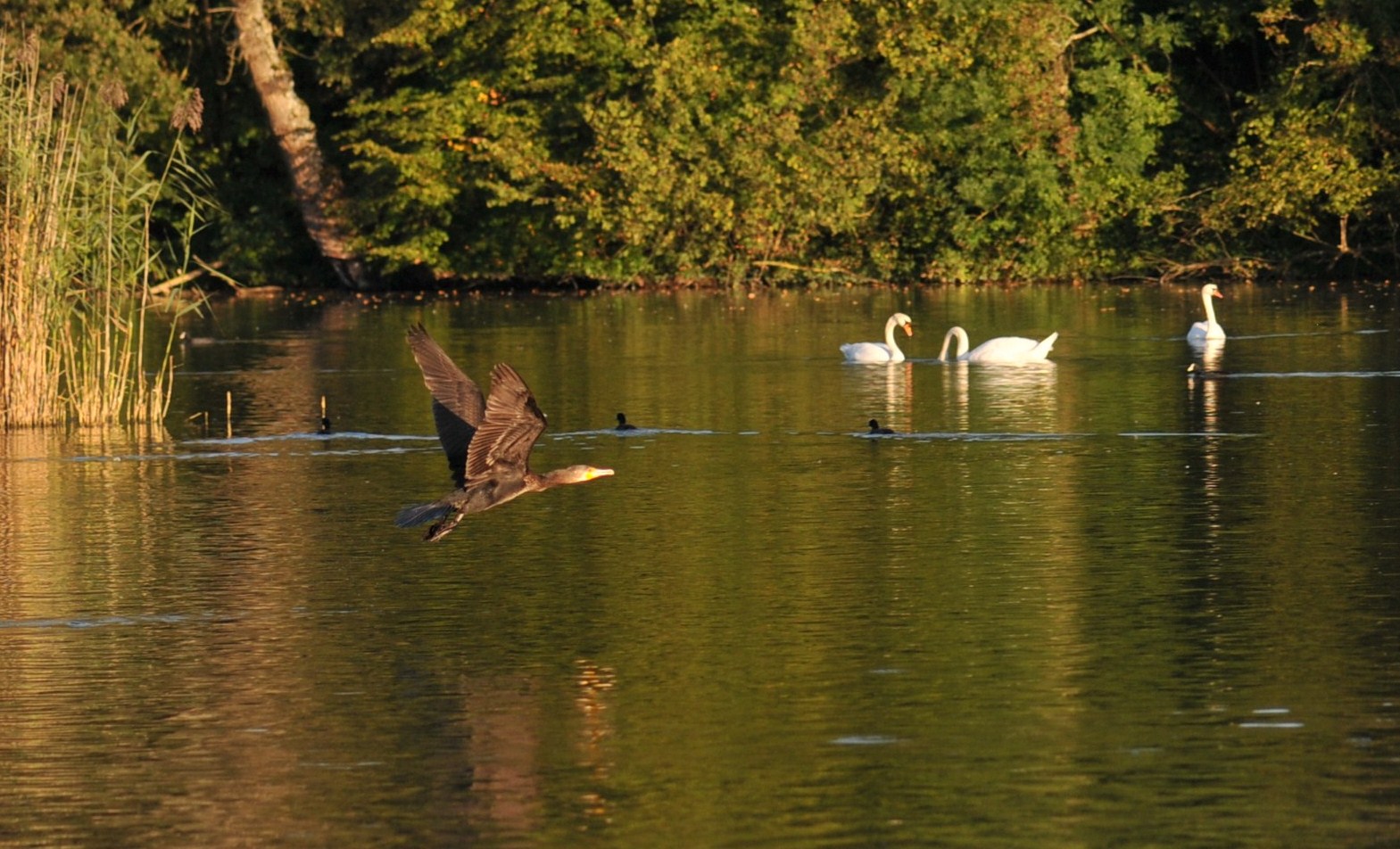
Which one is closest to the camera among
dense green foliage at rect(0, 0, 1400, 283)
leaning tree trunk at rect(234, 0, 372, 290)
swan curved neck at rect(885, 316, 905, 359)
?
swan curved neck at rect(885, 316, 905, 359)

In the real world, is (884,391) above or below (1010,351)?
below

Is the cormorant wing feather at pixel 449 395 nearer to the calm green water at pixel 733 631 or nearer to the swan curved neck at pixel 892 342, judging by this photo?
the calm green water at pixel 733 631

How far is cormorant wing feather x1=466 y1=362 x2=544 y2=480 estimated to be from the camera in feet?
38.1

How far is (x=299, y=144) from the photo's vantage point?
48.9 meters

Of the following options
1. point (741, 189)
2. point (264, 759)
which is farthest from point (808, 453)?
point (741, 189)

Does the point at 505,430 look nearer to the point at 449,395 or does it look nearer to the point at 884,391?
the point at 449,395

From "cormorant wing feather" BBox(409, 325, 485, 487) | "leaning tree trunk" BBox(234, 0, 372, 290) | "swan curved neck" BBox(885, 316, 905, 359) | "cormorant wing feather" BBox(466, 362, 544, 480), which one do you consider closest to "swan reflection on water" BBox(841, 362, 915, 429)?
"swan curved neck" BBox(885, 316, 905, 359)

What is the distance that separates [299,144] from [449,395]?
37331 millimetres

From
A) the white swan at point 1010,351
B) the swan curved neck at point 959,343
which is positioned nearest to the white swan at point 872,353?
the swan curved neck at point 959,343

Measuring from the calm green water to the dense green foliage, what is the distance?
2312cm

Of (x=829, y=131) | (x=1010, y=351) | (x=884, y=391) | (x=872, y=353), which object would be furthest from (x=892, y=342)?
(x=829, y=131)

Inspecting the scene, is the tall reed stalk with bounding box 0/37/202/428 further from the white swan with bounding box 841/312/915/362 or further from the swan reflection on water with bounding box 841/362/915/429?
the white swan with bounding box 841/312/915/362

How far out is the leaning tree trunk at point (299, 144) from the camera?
156ft

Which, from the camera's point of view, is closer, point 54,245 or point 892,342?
point 54,245
